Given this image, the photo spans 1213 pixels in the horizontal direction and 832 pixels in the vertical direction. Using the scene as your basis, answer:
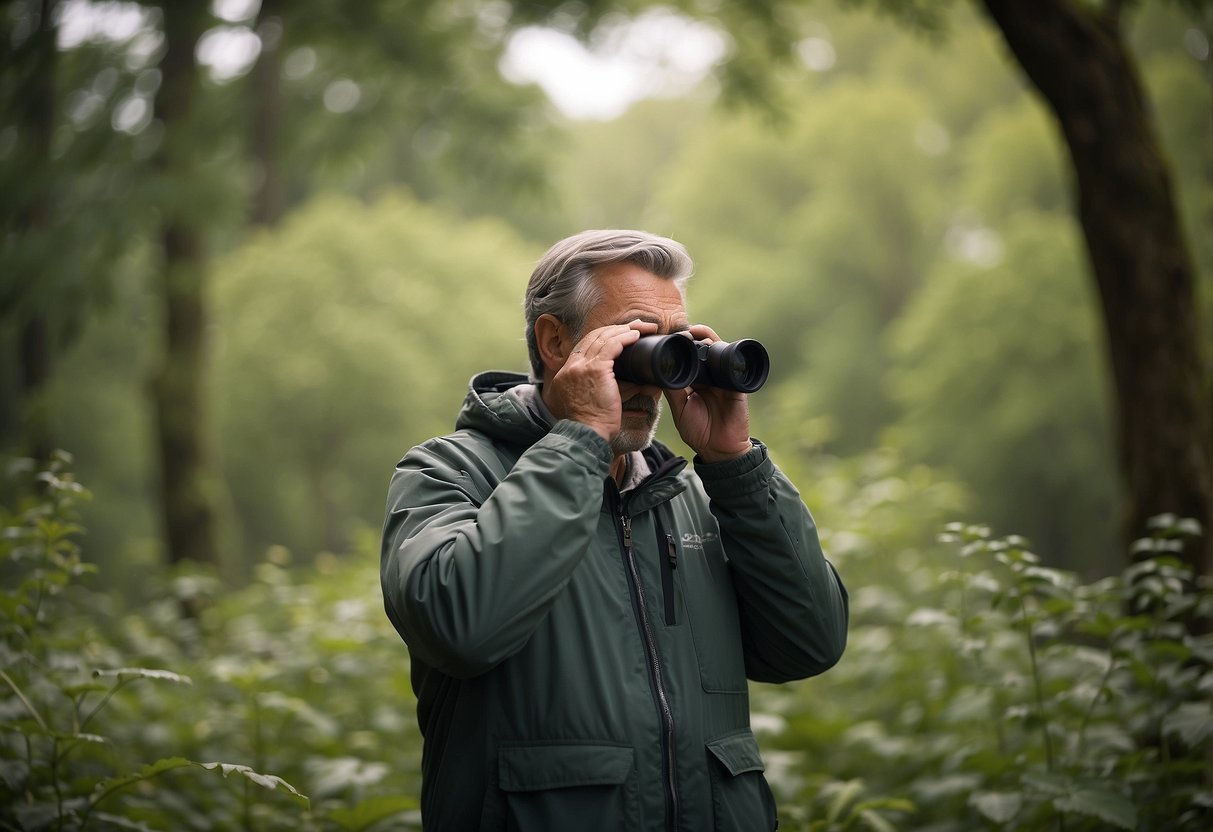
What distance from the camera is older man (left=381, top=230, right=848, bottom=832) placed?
1855mm

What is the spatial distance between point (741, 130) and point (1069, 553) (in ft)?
41.9

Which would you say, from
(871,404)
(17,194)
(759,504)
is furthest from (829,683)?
(871,404)

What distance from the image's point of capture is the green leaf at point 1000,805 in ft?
9.53

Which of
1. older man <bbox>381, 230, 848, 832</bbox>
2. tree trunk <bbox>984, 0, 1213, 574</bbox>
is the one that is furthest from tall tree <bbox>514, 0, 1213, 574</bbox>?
older man <bbox>381, 230, 848, 832</bbox>

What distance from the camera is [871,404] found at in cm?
2236

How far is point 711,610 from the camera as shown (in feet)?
7.10

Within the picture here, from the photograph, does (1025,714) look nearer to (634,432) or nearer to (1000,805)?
(1000,805)

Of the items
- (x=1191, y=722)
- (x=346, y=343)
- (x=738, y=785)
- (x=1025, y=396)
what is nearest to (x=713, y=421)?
(x=738, y=785)

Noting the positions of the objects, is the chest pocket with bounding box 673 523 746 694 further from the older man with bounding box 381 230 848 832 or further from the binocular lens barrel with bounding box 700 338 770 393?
the binocular lens barrel with bounding box 700 338 770 393

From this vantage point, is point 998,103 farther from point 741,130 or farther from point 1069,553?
point 1069,553

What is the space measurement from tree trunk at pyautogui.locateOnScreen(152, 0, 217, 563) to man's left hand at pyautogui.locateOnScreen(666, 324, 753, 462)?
727 centimetres

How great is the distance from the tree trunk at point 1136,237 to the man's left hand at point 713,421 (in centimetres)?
237

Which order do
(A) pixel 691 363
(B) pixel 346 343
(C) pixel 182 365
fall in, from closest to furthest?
(A) pixel 691 363 → (C) pixel 182 365 → (B) pixel 346 343

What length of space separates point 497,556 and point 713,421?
1.98 feet
